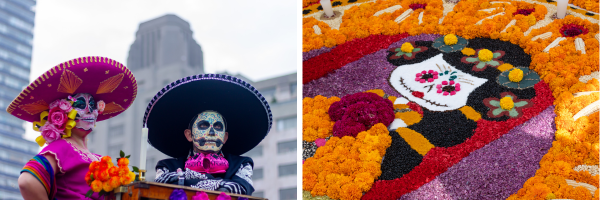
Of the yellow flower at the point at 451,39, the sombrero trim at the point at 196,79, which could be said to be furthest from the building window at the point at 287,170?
the sombrero trim at the point at 196,79

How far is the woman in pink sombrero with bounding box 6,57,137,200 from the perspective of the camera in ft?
9.23

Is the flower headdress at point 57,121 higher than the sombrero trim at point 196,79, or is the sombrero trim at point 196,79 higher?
the sombrero trim at point 196,79

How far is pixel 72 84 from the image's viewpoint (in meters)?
3.03

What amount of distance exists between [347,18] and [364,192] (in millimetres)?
3230

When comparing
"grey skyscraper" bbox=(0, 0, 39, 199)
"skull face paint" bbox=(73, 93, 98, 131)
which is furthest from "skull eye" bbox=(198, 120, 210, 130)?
"grey skyscraper" bbox=(0, 0, 39, 199)

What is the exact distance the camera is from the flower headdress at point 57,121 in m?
3.02

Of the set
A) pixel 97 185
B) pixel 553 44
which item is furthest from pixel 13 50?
pixel 97 185

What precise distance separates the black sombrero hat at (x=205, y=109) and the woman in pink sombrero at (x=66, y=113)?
29 centimetres

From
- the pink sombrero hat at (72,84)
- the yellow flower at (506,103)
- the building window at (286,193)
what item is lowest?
the building window at (286,193)

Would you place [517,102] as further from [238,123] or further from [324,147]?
[238,123]

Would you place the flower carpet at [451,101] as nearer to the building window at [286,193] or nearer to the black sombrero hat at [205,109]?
the black sombrero hat at [205,109]

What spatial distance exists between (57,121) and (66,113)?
0.07 meters

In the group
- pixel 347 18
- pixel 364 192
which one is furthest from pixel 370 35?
pixel 364 192

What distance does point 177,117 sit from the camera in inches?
138
